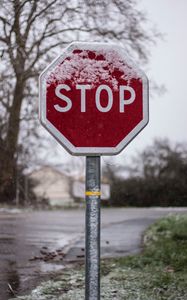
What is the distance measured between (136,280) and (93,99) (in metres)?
4.58

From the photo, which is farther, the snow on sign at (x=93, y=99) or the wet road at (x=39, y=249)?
the wet road at (x=39, y=249)

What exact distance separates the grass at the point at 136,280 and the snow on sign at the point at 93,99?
136 inches

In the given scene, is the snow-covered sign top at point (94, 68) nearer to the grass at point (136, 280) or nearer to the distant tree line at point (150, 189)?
the grass at point (136, 280)

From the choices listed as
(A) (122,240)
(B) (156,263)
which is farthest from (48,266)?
(A) (122,240)

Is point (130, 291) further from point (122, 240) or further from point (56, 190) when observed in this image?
point (56, 190)

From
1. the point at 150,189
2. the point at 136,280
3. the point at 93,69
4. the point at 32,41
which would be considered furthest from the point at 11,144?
the point at 150,189

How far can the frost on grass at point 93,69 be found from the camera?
2.62 meters

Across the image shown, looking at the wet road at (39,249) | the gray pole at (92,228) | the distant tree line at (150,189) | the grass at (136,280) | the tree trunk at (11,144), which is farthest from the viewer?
the distant tree line at (150,189)

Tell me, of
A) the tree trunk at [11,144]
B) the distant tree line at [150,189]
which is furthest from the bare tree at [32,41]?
the distant tree line at [150,189]

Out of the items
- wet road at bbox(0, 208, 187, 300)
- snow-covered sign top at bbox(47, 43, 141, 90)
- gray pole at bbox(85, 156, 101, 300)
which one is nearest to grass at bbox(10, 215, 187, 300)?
wet road at bbox(0, 208, 187, 300)

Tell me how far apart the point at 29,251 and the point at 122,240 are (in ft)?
10.8

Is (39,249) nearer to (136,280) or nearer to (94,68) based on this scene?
(136,280)

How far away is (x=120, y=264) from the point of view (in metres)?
8.34

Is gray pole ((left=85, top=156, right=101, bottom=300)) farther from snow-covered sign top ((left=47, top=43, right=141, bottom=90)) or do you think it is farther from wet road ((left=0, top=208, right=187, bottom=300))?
wet road ((left=0, top=208, right=187, bottom=300))
